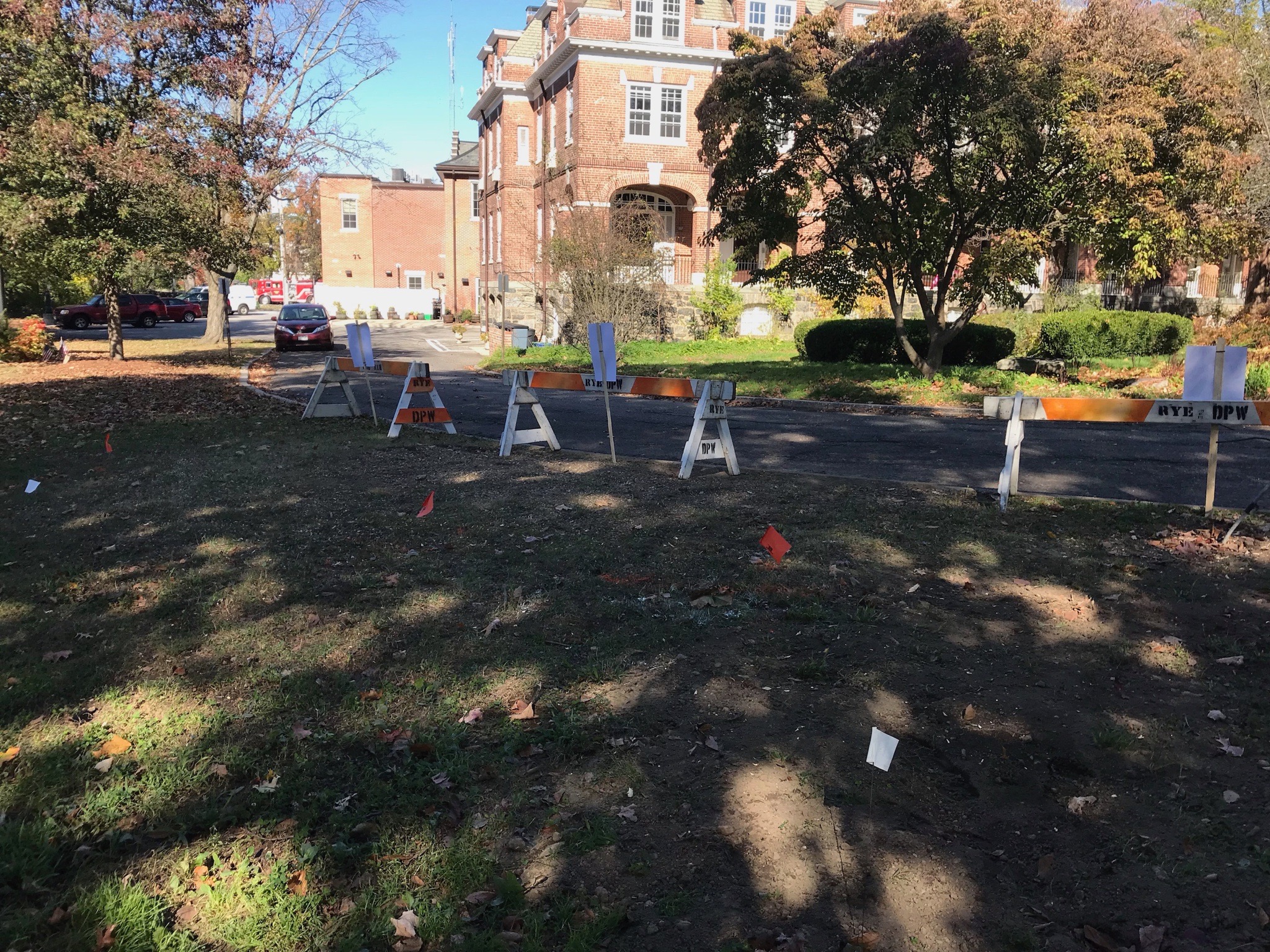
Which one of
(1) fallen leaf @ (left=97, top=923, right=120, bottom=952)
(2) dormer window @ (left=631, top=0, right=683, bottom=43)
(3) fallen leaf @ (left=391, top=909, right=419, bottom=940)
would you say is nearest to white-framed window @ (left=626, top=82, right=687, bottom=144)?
(2) dormer window @ (left=631, top=0, right=683, bottom=43)

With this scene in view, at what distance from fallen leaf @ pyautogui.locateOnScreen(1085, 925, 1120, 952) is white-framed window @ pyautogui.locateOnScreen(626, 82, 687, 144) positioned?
115 feet

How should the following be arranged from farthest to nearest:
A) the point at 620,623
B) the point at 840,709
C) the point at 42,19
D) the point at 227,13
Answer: the point at 227,13 < the point at 42,19 < the point at 620,623 < the point at 840,709

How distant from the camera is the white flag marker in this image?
3.92m

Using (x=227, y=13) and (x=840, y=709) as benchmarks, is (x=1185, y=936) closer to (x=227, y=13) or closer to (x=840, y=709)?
(x=840, y=709)

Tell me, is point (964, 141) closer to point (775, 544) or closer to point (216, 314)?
point (775, 544)

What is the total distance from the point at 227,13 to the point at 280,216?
63728 millimetres

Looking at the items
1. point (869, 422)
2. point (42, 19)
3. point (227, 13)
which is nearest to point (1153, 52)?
point (869, 422)

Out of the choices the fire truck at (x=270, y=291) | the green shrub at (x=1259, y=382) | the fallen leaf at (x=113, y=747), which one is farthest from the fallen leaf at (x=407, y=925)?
the fire truck at (x=270, y=291)

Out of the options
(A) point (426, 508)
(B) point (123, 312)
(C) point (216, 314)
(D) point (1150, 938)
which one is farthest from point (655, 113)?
(D) point (1150, 938)

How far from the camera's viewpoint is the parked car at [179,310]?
51938mm

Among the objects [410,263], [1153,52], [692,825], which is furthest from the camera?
[410,263]

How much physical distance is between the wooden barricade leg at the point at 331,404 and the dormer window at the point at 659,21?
2596 cm

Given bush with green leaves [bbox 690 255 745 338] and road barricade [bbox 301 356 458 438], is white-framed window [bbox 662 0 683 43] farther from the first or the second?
road barricade [bbox 301 356 458 438]

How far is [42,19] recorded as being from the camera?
18.6 metres
